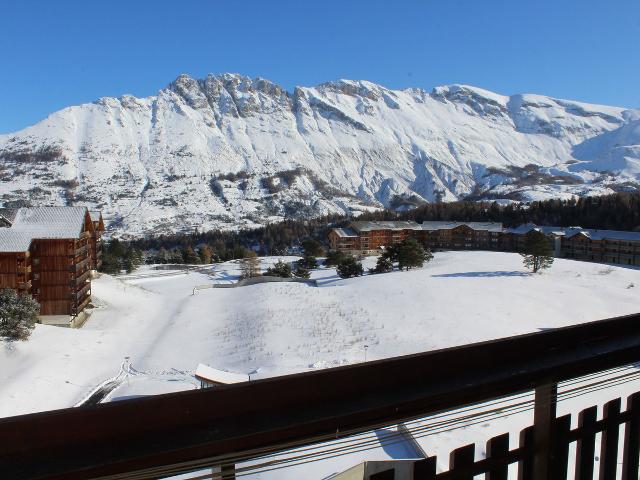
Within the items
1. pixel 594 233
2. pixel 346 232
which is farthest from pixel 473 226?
pixel 346 232

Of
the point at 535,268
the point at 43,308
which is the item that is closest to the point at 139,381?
the point at 43,308

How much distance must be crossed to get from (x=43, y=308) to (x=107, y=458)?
91.4ft

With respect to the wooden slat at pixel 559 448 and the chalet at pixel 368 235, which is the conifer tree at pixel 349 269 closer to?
the chalet at pixel 368 235

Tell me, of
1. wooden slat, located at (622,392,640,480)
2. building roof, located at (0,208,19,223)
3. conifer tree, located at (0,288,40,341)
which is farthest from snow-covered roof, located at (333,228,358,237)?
wooden slat, located at (622,392,640,480)

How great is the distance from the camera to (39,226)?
81.7 feet

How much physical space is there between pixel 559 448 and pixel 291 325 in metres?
23.2

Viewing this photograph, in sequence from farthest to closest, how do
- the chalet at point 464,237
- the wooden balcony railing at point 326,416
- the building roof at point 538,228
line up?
the building roof at point 538,228 < the chalet at point 464,237 < the wooden balcony railing at point 326,416

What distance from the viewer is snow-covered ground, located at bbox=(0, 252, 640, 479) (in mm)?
16891

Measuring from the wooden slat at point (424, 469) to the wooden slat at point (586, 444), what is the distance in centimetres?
65

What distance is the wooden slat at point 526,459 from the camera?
1.44m

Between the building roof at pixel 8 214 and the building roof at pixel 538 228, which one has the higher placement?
the building roof at pixel 8 214

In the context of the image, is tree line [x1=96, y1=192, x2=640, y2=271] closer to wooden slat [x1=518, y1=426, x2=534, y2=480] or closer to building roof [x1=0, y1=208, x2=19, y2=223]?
building roof [x1=0, y1=208, x2=19, y2=223]

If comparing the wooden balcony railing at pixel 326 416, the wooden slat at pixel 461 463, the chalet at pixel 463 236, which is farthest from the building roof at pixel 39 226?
the chalet at pixel 463 236

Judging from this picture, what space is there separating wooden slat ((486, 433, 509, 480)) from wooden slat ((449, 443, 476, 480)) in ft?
0.29
